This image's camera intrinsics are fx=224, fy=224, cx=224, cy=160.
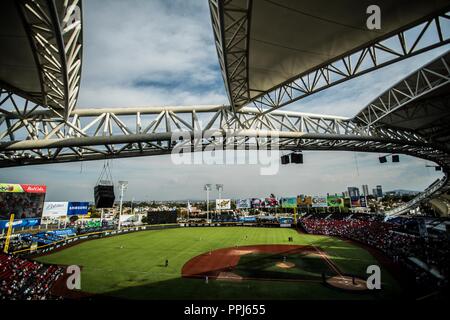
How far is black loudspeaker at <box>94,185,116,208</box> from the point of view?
81.6 feet

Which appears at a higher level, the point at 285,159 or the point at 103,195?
the point at 285,159

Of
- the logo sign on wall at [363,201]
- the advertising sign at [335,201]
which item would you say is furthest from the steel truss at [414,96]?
the logo sign on wall at [363,201]

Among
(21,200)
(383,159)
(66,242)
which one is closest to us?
(383,159)

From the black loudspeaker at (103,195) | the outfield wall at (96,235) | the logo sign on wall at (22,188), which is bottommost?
the outfield wall at (96,235)

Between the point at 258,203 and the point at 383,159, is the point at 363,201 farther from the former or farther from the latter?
the point at 383,159

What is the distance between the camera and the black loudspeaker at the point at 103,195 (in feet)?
81.6

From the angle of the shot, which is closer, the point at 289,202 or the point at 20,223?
the point at 20,223

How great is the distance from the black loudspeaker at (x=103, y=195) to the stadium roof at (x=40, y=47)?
15153mm

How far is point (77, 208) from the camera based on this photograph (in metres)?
49.2

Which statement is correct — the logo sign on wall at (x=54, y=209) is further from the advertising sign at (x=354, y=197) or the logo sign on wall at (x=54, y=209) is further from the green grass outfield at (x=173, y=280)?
the advertising sign at (x=354, y=197)

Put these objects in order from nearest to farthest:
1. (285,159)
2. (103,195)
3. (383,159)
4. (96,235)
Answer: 1. (285,159)
2. (103,195)
3. (383,159)
4. (96,235)

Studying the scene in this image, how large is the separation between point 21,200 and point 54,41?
43227 mm

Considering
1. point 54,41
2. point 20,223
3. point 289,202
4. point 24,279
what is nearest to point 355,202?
point 289,202

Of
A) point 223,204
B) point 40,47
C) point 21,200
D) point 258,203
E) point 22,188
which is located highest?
point 40,47
